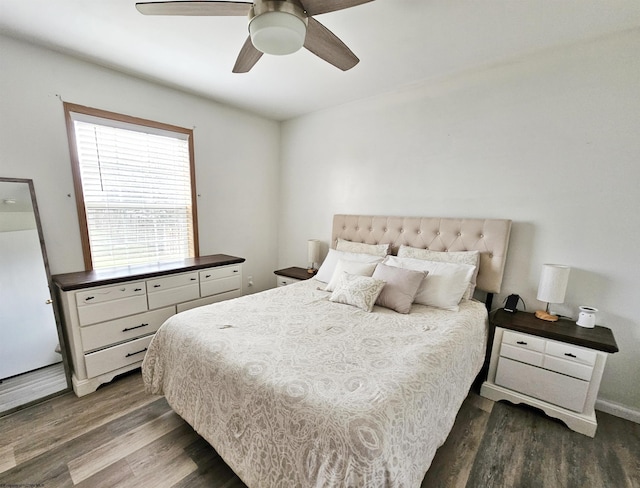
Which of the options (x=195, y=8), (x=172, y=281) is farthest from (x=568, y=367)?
(x=172, y=281)

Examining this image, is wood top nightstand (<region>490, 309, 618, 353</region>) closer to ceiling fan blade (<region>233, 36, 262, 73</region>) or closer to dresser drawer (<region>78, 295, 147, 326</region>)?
ceiling fan blade (<region>233, 36, 262, 73</region>)

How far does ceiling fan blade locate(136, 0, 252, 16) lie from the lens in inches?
48.3

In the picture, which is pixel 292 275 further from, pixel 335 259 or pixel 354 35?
pixel 354 35

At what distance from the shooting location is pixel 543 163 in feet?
6.88

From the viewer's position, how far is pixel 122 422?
5.86 ft

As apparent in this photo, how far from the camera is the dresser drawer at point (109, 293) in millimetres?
1986

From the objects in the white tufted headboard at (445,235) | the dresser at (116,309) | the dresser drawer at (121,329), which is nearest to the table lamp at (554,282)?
the white tufted headboard at (445,235)

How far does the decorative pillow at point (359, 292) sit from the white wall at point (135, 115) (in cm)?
187

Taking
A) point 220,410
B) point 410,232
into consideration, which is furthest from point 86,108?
point 410,232

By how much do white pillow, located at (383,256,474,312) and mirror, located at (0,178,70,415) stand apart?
9.46ft

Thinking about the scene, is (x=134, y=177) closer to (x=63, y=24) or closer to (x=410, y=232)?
(x=63, y=24)

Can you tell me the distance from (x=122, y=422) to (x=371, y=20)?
3.09 m

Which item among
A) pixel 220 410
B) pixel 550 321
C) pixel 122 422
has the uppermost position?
pixel 550 321

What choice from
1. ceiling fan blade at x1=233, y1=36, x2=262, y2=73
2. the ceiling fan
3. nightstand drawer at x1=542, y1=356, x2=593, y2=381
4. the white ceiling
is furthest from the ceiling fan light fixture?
nightstand drawer at x1=542, y1=356, x2=593, y2=381
